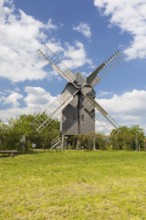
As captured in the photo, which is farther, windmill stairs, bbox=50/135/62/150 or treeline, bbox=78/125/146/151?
windmill stairs, bbox=50/135/62/150

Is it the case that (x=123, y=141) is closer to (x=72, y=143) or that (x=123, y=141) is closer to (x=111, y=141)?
(x=111, y=141)

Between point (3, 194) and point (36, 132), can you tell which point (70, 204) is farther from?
point (36, 132)

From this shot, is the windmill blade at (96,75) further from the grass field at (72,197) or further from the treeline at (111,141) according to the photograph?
the grass field at (72,197)

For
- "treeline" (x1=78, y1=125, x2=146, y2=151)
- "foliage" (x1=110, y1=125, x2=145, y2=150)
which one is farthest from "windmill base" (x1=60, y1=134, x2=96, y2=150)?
"foliage" (x1=110, y1=125, x2=145, y2=150)

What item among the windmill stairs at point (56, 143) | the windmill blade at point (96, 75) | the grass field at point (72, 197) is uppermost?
the windmill blade at point (96, 75)

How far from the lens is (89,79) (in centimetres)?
4003

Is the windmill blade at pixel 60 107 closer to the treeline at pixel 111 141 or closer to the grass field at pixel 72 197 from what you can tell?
the treeline at pixel 111 141

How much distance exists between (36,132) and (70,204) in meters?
33.3

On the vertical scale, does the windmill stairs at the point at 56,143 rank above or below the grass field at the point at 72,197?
above

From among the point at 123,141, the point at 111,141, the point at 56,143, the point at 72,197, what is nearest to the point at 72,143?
the point at 56,143

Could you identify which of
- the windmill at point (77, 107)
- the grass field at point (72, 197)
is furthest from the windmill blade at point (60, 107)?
the grass field at point (72, 197)

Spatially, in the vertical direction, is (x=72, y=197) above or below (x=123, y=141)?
below

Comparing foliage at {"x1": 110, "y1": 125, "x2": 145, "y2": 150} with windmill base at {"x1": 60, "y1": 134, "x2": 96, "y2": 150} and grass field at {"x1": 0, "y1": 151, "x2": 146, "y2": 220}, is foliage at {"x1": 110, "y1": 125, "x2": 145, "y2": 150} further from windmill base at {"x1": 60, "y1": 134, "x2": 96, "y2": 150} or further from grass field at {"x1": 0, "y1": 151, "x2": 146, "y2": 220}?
grass field at {"x1": 0, "y1": 151, "x2": 146, "y2": 220}

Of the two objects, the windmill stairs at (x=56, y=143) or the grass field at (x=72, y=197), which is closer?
the grass field at (x=72, y=197)
